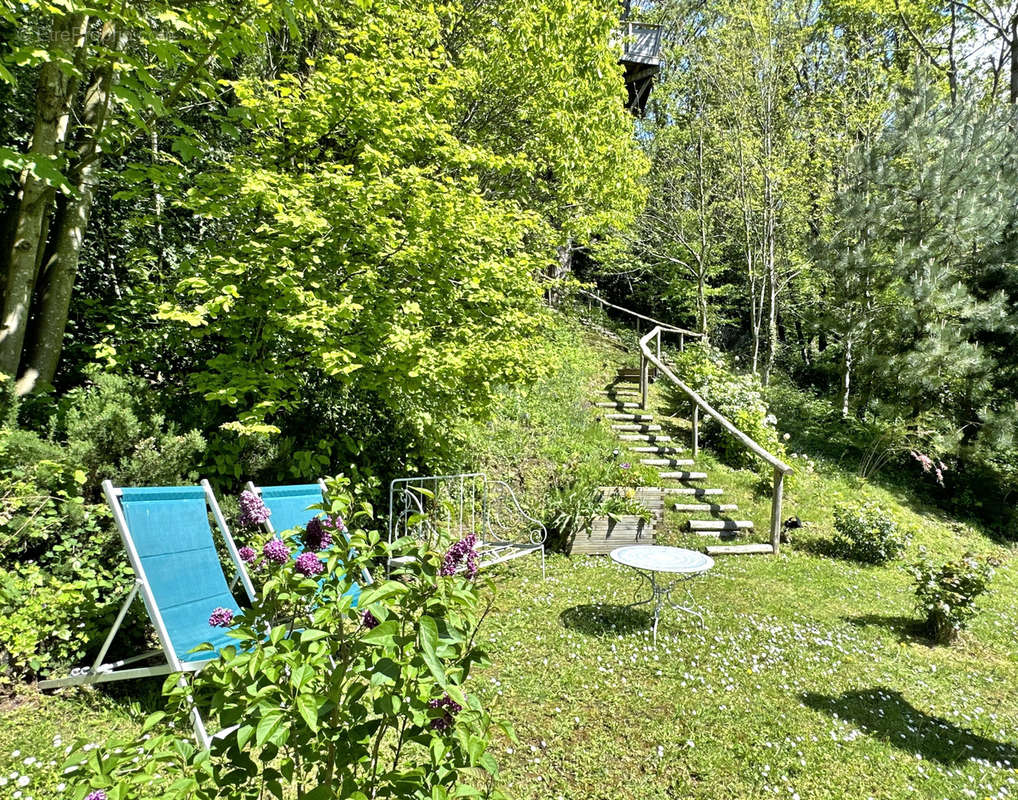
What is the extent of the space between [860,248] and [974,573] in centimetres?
775

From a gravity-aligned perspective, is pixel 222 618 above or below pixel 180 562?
above

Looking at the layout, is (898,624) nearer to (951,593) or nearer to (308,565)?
(951,593)

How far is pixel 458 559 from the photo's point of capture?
4.77 ft

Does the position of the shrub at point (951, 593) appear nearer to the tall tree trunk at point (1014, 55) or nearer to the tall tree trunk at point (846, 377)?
the tall tree trunk at point (846, 377)

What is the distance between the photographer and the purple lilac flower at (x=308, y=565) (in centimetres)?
145

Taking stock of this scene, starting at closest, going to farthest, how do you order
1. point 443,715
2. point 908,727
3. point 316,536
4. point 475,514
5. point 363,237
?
point 443,715 < point 316,536 < point 908,727 < point 363,237 < point 475,514

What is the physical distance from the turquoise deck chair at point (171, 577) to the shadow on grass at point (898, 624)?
5148 mm

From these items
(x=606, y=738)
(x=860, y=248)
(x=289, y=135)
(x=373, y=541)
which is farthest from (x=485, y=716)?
(x=860, y=248)

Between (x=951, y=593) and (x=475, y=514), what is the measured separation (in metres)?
4.56

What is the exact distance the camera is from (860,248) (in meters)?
10.2

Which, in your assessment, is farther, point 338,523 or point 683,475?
point 683,475

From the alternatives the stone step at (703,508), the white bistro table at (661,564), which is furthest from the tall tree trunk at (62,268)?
the stone step at (703,508)

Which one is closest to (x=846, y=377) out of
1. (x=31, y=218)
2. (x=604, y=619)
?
(x=604, y=619)

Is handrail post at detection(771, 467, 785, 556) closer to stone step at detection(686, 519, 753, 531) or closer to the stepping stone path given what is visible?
the stepping stone path
